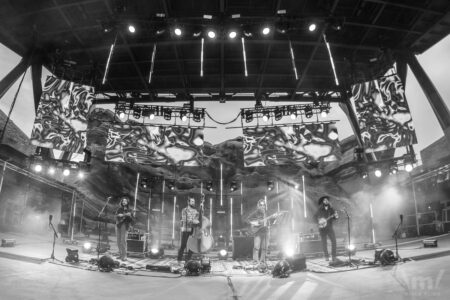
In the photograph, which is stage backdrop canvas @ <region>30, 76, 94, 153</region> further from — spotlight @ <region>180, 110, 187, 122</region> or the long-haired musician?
the long-haired musician

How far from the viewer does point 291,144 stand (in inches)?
601

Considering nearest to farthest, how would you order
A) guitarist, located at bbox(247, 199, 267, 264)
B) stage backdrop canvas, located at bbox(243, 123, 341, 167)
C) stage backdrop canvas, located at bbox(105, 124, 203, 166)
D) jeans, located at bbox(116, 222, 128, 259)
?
guitarist, located at bbox(247, 199, 267, 264) < jeans, located at bbox(116, 222, 128, 259) < stage backdrop canvas, located at bbox(243, 123, 341, 167) < stage backdrop canvas, located at bbox(105, 124, 203, 166)

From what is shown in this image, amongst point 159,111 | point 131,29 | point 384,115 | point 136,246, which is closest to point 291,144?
point 384,115

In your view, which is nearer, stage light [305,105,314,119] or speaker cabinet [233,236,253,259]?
speaker cabinet [233,236,253,259]

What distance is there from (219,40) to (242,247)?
29.8 ft

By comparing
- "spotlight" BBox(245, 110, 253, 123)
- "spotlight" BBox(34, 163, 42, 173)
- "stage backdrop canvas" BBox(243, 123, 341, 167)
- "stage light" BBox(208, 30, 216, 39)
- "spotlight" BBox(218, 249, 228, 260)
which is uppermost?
"stage light" BBox(208, 30, 216, 39)

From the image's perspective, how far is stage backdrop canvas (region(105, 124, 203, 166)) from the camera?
49.7ft

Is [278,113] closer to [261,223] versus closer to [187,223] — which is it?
[261,223]

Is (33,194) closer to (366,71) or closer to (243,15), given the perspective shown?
(243,15)

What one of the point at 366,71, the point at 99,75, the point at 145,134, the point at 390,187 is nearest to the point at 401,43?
the point at 366,71

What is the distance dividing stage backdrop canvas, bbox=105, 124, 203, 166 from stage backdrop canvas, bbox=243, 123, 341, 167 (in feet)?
9.22

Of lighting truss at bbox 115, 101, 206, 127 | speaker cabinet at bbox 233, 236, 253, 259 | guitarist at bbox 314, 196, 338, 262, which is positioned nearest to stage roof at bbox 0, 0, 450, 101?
lighting truss at bbox 115, 101, 206, 127

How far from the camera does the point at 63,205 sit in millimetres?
18953

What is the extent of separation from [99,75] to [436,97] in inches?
635
